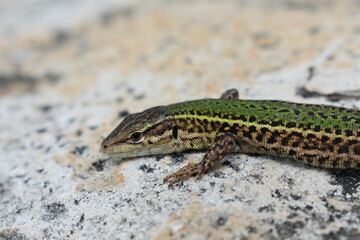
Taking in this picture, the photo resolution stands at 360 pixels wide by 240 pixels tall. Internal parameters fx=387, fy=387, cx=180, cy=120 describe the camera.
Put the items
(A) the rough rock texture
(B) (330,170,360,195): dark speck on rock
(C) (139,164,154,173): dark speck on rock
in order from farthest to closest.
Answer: (C) (139,164,154,173): dark speck on rock, (B) (330,170,360,195): dark speck on rock, (A) the rough rock texture

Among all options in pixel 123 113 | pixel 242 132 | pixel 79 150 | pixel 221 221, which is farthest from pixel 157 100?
pixel 221 221

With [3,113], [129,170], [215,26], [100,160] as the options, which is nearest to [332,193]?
[129,170]

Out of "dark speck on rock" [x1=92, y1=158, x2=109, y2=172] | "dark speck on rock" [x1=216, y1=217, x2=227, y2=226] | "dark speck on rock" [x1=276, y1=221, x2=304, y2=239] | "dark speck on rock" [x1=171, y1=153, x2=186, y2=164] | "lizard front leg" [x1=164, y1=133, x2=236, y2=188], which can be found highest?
"lizard front leg" [x1=164, y1=133, x2=236, y2=188]

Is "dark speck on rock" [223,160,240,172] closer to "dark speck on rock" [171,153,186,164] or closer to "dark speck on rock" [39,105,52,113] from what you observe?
"dark speck on rock" [171,153,186,164]

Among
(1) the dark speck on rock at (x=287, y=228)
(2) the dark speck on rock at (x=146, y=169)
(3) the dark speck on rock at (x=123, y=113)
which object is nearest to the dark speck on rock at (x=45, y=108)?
(3) the dark speck on rock at (x=123, y=113)

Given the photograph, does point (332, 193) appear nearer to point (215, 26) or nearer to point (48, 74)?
point (215, 26)

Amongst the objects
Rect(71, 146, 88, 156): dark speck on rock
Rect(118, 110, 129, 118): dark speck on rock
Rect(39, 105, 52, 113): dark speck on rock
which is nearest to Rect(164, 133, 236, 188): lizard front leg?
Rect(71, 146, 88, 156): dark speck on rock

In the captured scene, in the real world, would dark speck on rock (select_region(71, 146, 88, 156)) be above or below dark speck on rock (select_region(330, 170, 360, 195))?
above
